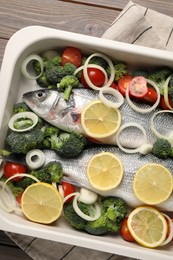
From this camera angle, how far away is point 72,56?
194 centimetres

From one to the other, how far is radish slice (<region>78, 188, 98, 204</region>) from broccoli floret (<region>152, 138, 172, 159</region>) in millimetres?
311

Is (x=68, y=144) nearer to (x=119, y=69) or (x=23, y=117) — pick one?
(x=23, y=117)

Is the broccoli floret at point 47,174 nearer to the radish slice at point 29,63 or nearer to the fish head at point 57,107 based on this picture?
the fish head at point 57,107

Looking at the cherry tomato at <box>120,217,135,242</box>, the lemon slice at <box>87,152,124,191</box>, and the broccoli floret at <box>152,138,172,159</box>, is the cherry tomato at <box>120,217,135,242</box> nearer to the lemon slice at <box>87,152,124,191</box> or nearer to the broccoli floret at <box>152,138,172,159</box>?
the lemon slice at <box>87,152,124,191</box>

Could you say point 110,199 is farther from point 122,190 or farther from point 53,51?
point 53,51

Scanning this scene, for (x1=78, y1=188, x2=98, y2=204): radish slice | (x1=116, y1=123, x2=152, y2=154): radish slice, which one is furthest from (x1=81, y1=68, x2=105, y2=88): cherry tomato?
(x1=78, y1=188, x2=98, y2=204): radish slice

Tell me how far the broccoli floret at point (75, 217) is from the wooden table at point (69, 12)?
2.63 ft

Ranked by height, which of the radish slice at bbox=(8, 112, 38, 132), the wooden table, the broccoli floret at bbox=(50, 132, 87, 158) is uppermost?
the wooden table

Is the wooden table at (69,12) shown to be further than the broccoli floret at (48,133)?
Yes

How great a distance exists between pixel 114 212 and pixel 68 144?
34 cm

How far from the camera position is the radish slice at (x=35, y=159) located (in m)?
1.96

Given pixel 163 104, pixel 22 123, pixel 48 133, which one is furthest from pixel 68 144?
pixel 163 104

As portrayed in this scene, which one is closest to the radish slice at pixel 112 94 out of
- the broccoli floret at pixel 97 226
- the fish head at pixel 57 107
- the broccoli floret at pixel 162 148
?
the fish head at pixel 57 107

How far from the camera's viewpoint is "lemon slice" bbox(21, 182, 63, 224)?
6.25ft
